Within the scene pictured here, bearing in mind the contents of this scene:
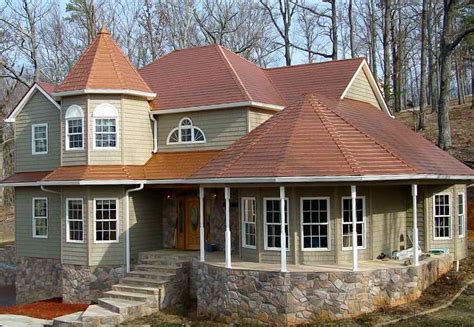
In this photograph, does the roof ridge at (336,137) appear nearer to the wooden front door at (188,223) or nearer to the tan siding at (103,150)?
the wooden front door at (188,223)

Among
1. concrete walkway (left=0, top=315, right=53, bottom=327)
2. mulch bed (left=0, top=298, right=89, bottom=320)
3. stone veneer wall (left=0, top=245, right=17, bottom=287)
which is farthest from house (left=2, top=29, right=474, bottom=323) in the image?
stone veneer wall (left=0, top=245, right=17, bottom=287)

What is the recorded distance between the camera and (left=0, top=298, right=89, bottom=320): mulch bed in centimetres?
1686

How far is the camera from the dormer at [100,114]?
18.9 m

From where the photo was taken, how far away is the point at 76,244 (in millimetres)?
18891

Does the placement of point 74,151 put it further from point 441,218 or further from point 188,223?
point 441,218

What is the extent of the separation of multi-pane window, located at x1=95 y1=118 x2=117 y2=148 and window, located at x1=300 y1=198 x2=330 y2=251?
287 inches

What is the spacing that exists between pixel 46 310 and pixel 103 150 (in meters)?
5.28

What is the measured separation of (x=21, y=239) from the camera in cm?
2123

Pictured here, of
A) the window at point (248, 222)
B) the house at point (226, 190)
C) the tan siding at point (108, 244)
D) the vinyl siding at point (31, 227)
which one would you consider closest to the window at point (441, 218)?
the house at point (226, 190)

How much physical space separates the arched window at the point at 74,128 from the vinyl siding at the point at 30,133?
3.99ft

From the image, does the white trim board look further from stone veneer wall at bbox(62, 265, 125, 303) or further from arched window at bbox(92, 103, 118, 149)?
stone veneer wall at bbox(62, 265, 125, 303)

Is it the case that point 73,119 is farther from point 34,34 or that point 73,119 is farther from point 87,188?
point 34,34

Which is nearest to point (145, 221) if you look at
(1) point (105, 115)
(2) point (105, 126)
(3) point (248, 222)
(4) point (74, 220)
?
(4) point (74, 220)

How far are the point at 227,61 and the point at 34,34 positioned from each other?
59.8 ft
